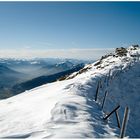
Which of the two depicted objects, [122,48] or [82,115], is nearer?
[82,115]

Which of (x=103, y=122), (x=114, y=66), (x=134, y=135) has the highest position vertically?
(x=114, y=66)

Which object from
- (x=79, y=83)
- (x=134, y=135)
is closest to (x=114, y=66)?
(x=79, y=83)

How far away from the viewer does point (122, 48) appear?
206ft

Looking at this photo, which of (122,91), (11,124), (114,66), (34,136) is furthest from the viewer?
(114,66)

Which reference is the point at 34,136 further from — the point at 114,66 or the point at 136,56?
the point at 136,56

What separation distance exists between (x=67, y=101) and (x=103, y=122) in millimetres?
4264

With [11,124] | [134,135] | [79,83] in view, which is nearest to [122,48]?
[79,83]

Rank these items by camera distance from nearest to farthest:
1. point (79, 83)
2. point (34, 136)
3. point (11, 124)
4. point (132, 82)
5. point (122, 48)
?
1. point (34, 136)
2. point (11, 124)
3. point (79, 83)
4. point (132, 82)
5. point (122, 48)

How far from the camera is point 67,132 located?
47.4ft

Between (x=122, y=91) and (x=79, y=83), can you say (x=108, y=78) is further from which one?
(x=79, y=83)

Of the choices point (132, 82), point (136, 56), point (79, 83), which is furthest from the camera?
point (136, 56)

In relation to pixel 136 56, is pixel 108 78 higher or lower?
lower

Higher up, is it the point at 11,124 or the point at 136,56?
the point at 136,56

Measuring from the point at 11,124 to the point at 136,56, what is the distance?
38.9 m
